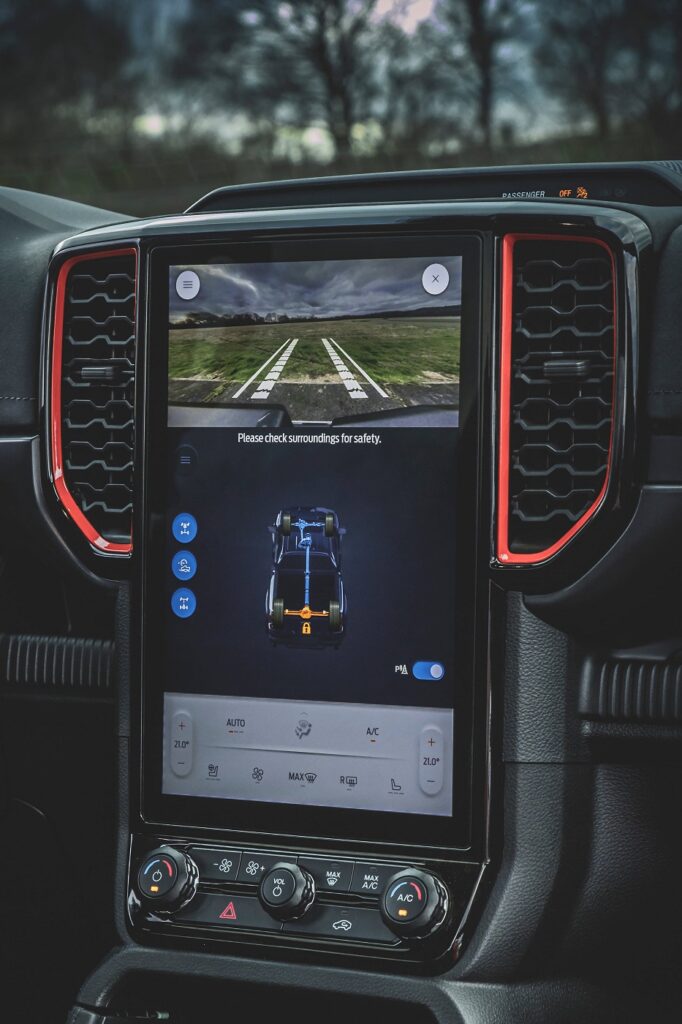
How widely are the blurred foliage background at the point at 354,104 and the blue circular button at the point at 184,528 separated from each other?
80 cm

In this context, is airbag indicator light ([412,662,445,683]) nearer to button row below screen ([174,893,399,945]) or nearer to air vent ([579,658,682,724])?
air vent ([579,658,682,724])

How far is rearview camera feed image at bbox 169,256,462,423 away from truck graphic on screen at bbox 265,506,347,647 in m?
0.20

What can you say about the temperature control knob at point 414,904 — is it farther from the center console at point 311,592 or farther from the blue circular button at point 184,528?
the blue circular button at point 184,528

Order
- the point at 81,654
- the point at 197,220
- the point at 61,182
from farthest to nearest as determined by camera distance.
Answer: the point at 61,182
the point at 81,654
the point at 197,220

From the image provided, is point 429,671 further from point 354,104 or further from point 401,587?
point 354,104

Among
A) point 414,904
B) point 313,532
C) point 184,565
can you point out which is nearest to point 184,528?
point 184,565

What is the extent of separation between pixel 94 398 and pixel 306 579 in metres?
0.60

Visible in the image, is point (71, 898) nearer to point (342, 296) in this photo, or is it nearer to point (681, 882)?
point (681, 882)

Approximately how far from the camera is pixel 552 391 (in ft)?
6.45

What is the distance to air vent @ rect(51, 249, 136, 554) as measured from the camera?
221cm

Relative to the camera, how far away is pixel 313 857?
6.69 ft

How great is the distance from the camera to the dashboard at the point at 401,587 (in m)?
1.95

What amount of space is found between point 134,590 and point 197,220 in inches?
28.8

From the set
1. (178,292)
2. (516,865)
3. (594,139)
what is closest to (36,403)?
(178,292)
